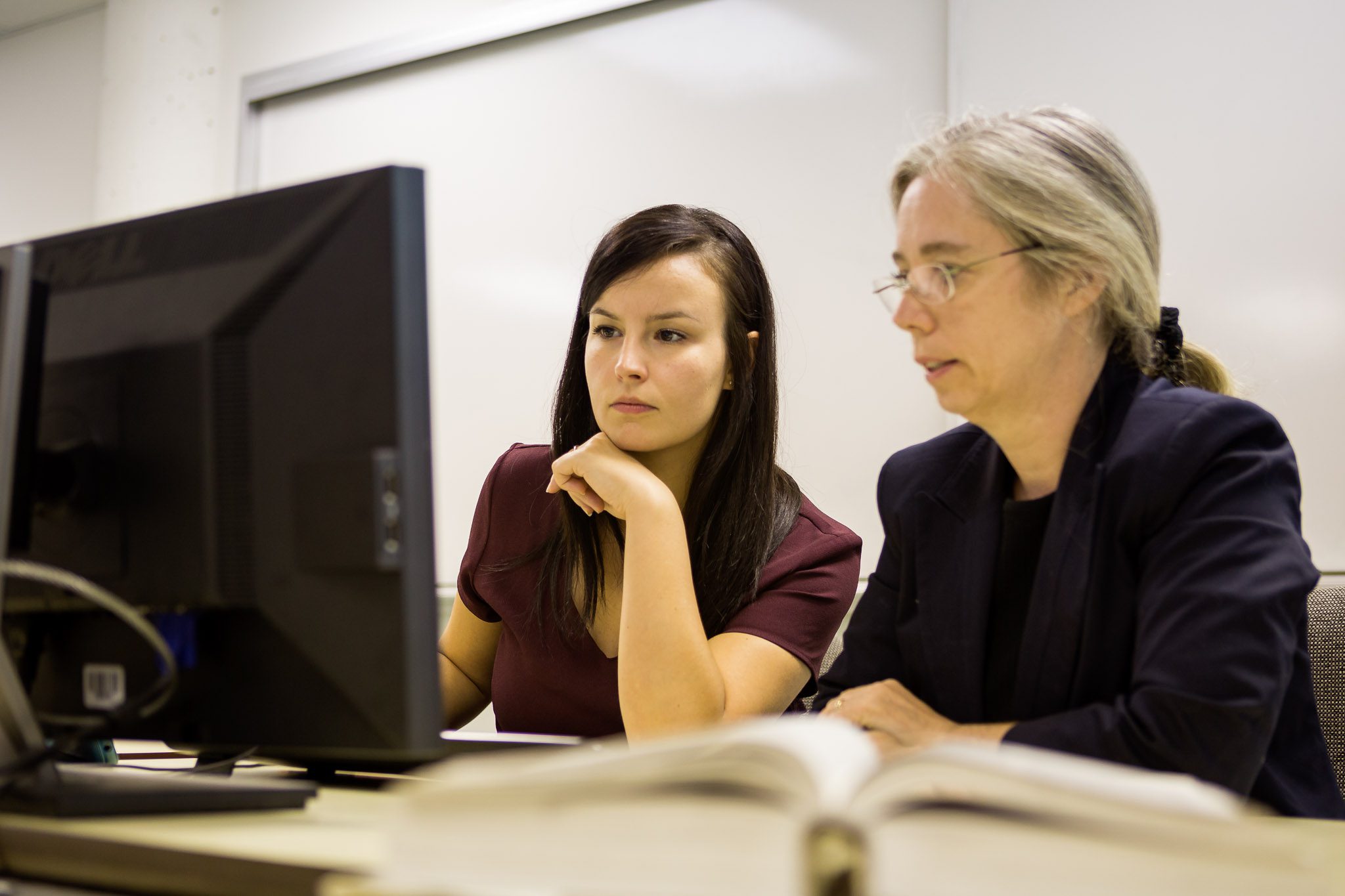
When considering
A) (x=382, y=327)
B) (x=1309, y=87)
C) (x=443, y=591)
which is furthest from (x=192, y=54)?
(x=382, y=327)

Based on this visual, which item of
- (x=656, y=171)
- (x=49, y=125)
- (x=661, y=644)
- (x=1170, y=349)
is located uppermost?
(x=49, y=125)

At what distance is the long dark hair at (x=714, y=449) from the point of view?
4.74 ft

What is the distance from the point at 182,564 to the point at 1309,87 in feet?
6.43

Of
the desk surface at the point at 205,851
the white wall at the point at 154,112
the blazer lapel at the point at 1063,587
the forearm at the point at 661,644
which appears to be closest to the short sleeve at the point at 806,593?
the forearm at the point at 661,644

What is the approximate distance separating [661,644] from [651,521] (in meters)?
0.15

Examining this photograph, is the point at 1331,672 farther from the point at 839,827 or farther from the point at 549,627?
the point at 839,827

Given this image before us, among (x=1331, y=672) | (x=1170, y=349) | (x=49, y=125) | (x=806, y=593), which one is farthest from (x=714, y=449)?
(x=49, y=125)

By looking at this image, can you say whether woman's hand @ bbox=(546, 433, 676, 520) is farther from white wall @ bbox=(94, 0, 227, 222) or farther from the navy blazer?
white wall @ bbox=(94, 0, 227, 222)

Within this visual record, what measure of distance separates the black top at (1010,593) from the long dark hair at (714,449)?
365mm

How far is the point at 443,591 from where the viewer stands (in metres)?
2.93

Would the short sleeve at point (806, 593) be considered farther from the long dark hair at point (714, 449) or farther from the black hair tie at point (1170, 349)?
the black hair tie at point (1170, 349)

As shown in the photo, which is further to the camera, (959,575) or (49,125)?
(49,125)

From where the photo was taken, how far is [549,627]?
1.46 m

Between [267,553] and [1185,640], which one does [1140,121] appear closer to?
[1185,640]
